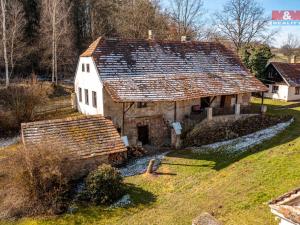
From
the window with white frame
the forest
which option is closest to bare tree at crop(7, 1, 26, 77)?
the forest

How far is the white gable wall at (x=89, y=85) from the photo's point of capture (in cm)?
2131

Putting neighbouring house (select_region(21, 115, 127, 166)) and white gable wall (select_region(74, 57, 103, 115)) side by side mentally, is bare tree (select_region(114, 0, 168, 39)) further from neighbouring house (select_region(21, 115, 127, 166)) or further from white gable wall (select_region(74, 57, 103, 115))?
neighbouring house (select_region(21, 115, 127, 166))

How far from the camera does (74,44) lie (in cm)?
4672

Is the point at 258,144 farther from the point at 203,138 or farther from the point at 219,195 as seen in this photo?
the point at 219,195

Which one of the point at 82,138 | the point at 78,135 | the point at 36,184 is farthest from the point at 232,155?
the point at 36,184

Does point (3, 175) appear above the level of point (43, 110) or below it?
below

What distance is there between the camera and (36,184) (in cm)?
1386

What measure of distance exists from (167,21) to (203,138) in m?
30.2

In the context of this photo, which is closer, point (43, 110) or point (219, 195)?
point (219, 195)

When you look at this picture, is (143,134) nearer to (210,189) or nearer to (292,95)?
(210,189)

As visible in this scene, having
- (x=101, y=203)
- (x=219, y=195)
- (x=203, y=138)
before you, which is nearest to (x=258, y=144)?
(x=203, y=138)

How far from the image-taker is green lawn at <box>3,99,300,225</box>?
11.9 metres

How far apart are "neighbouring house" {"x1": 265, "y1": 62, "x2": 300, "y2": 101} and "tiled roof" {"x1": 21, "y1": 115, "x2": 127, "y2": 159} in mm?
24678

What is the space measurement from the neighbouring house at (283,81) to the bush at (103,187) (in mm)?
27433
